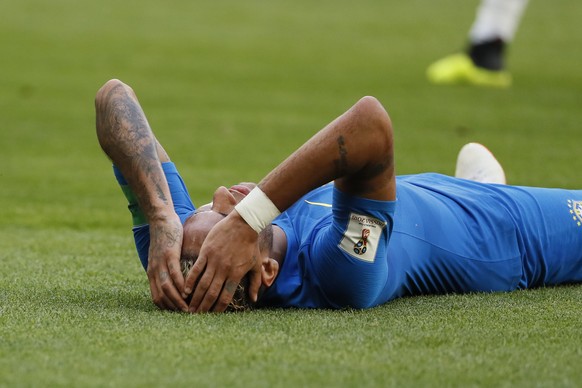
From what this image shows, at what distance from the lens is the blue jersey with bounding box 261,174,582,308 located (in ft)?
10.9

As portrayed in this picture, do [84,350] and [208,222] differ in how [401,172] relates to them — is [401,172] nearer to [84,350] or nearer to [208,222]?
[208,222]

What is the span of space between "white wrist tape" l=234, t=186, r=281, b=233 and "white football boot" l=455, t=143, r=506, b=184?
1.76 metres

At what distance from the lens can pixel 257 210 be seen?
10.4 ft

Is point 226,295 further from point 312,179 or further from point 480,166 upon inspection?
point 480,166

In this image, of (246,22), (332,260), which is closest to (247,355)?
(332,260)

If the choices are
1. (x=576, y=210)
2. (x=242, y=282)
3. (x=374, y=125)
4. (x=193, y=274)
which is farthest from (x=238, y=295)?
(x=576, y=210)

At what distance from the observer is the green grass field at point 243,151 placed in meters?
2.73

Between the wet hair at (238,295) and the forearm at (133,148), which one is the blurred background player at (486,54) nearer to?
the forearm at (133,148)

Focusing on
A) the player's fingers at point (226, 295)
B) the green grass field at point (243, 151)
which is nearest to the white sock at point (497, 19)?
the green grass field at point (243, 151)

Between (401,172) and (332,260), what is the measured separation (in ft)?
14.3

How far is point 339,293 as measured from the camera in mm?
3406

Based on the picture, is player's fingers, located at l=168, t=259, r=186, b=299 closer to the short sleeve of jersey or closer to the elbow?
the short sleeve of jersey

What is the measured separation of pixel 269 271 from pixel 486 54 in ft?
31.4

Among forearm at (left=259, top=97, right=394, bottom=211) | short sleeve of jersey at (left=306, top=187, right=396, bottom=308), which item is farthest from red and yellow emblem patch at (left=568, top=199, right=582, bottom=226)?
forearm at (left=259, top=97, right=394, bottom=211)
